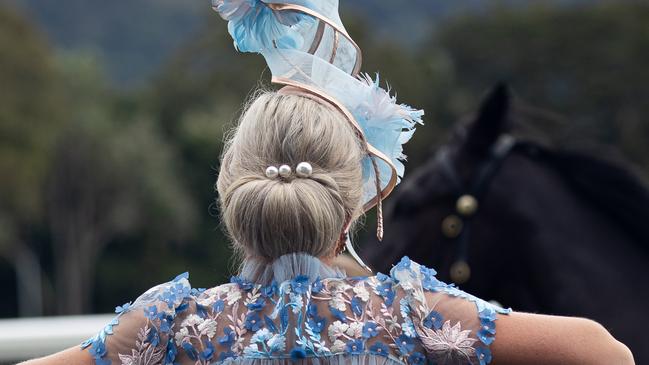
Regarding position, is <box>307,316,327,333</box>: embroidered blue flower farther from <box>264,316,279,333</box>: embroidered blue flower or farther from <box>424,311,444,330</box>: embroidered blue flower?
<box>424,311,444,330</box>: embroidered blue flower

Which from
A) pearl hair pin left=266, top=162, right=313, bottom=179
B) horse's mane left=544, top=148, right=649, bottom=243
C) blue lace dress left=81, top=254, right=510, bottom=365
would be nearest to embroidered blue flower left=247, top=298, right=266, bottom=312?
blue lace dress left=81, top=254, right=510, bottom=365

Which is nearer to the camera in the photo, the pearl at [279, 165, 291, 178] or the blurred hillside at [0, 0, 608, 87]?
the pearl at [279, 165, 291, 178]

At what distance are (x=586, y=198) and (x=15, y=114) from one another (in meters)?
35.7

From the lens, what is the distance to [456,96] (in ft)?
145

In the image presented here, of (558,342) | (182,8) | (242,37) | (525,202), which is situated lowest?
(558,342)

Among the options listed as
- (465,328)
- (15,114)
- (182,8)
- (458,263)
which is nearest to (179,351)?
(465,328)

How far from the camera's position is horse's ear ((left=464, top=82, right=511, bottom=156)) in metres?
3.78

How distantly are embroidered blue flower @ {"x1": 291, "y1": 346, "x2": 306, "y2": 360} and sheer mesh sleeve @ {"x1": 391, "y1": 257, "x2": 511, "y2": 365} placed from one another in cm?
18

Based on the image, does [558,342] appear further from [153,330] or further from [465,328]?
[153,330]

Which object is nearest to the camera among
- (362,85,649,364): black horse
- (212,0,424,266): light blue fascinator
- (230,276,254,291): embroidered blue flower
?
(230,276,254,291): embroidered blue flower

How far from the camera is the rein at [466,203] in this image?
12.1 feet

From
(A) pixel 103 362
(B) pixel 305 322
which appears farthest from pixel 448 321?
(A) pixel 103 362

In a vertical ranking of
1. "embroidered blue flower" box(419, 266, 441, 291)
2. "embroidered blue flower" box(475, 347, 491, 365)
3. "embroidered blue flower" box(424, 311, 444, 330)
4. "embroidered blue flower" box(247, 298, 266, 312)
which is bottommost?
"embroidered blue flower" box(475, 347, 491, 365)

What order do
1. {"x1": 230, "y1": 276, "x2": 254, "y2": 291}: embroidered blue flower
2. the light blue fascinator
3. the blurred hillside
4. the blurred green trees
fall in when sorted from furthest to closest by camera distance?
the blurred hillside
the blurred green trees
the light blue fascinator
{"x1": 230, "y1": 276, "x2": 254, "y2": 291}: embroidered blue flower
